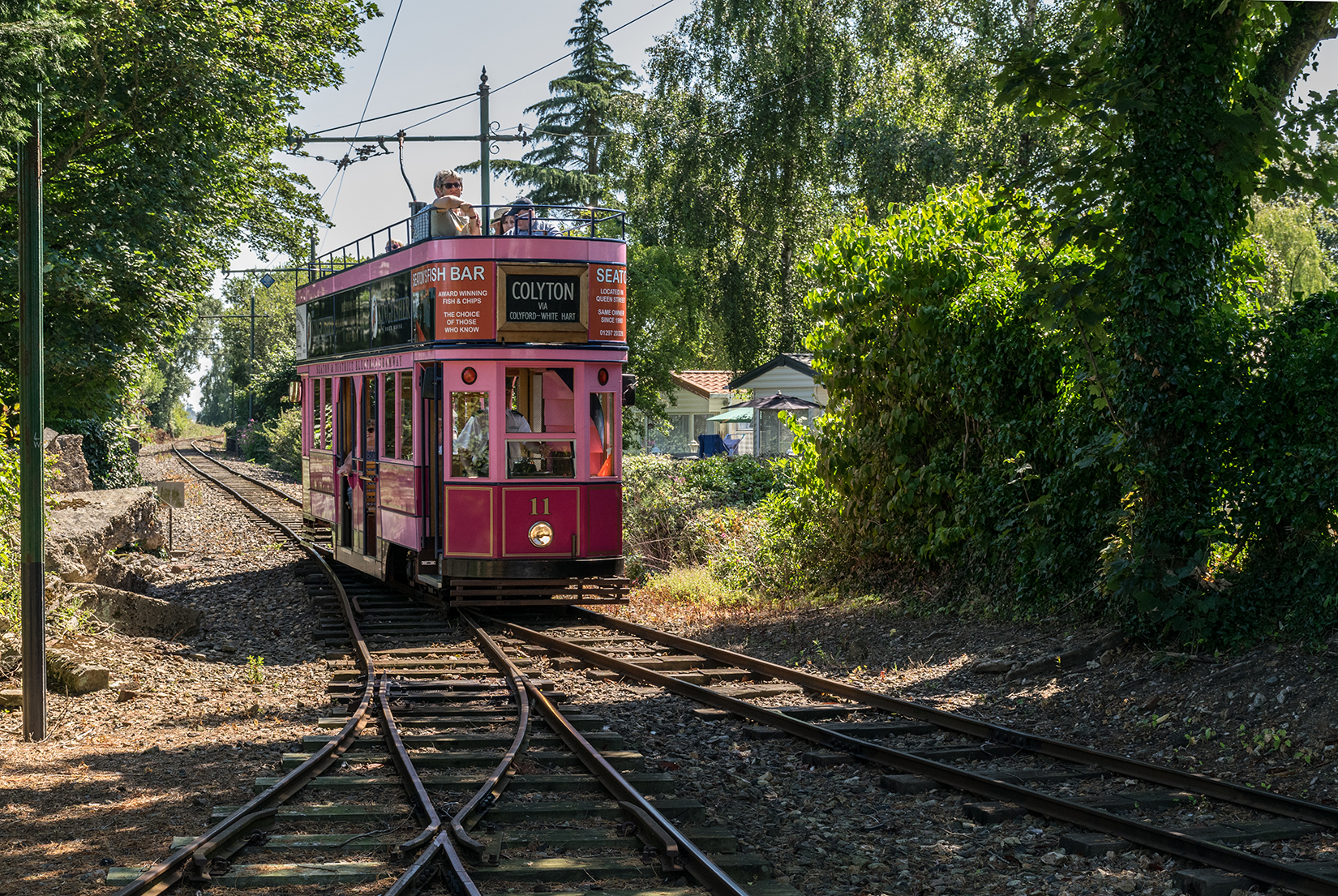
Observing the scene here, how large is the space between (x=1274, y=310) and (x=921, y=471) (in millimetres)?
4143

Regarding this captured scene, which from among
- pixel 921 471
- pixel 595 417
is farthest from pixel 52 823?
pixel 921 471

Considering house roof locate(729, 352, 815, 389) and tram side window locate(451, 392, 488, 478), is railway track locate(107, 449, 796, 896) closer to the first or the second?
tram side window locate(451, 392, 488, 478)

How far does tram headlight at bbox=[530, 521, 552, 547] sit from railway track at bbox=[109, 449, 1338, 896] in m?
2.68

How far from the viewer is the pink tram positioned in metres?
13.3

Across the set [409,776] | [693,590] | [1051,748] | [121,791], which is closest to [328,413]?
[693,590]

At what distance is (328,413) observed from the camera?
1786 centimetres

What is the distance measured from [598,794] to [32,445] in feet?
16.8

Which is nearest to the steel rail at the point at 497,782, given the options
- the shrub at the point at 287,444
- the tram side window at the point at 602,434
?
the tram side window at the point at 602,434

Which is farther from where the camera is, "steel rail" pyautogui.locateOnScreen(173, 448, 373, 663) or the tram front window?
the tram front window

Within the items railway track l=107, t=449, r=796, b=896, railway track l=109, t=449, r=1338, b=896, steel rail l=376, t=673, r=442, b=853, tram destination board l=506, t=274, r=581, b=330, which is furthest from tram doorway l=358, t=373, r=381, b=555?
steel rail l=376, t=673, r=442, b=853

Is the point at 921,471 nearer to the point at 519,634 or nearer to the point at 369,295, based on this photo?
the point at 519,634

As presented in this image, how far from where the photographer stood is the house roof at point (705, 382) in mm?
53919

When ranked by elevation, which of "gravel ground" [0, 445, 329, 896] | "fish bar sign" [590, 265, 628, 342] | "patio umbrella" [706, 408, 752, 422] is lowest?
"gravel ground" [0, 445, 329, 896]

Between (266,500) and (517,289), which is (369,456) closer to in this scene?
(517,289)
